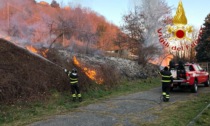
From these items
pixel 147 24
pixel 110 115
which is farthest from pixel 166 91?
pixel 147 24

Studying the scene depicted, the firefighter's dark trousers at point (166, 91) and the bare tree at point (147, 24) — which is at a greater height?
the bare tree at point (147, 24)

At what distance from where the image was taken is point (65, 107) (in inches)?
424

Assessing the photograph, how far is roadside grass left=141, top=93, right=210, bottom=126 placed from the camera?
778 cm

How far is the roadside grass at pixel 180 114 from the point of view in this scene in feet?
25.5

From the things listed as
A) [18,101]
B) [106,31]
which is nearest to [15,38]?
[18,101]

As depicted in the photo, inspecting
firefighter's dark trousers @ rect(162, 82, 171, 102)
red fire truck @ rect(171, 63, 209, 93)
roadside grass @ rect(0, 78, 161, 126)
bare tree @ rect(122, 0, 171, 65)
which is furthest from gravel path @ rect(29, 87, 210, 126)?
bare tree @ rect(122, 0, 171, 65)

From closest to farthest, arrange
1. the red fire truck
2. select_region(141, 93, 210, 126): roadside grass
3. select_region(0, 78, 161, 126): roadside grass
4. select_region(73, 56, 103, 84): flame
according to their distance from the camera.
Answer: select_region(141, 93, 210, 126): roadside grass, select_region(0, 78, 161, 126): roadside grass, the red fire truck, select_region(73, 56, 103, 84): flame

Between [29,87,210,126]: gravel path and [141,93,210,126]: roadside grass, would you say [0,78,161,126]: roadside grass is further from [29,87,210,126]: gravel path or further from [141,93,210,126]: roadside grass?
[141,93,210,126]: roadside grass

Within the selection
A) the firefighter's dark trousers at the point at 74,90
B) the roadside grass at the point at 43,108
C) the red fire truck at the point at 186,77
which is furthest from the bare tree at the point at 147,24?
the firefighter's dark trousers at the point at 74,90

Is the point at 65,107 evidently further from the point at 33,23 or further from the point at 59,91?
the point at 33,23

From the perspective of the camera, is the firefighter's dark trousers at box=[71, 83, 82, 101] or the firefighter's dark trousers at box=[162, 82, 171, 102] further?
the firefighter's dark trousers at box=[71, 83, 82, 101]

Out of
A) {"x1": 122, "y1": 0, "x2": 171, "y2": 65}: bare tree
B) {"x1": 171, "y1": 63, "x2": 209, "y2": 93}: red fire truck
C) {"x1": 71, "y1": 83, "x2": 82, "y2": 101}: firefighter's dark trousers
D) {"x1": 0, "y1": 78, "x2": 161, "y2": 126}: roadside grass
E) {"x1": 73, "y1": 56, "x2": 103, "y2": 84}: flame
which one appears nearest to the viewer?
{"x1": 0, "y1": 78, "x2": 161, "y2": 126}: roadside grass

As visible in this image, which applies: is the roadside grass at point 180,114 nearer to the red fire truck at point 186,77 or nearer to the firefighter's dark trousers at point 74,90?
the red fire truck at point 186,77

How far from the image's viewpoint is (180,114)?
904 cm
